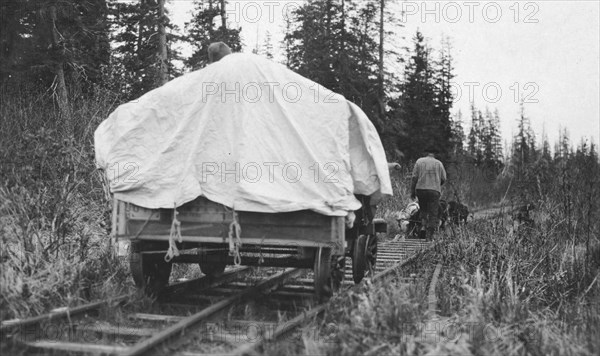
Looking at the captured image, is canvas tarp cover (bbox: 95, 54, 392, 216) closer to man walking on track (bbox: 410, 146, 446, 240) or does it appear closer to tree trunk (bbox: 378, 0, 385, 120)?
man walking on track (bbox: 410, 146, 446, 240)

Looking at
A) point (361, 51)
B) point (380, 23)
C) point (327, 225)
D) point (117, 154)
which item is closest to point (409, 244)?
point (327, 225)

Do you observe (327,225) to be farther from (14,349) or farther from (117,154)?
(14,349)

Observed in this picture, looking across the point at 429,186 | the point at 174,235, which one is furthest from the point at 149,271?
the point at 429,186

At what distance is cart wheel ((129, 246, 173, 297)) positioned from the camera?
20.8 feet

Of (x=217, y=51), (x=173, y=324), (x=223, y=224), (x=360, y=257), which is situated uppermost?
(x=217, y=51)

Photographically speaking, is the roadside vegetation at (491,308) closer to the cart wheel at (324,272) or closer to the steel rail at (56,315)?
the cart wheel at (324,272)

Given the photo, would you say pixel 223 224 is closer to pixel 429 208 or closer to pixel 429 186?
pixel 429 186

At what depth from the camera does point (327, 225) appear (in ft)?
18.9

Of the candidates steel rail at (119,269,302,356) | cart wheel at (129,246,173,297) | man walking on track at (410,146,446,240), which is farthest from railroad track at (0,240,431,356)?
man walking on track at (410,146,446,240)

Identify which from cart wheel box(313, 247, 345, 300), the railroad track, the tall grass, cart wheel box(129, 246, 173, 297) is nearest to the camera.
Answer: the railroad track

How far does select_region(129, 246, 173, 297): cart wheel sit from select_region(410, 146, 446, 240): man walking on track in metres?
7.90

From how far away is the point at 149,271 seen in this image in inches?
258

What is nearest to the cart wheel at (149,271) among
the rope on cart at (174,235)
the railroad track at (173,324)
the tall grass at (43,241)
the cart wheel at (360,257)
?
the railroad track at (173,324)

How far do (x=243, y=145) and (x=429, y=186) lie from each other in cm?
833
